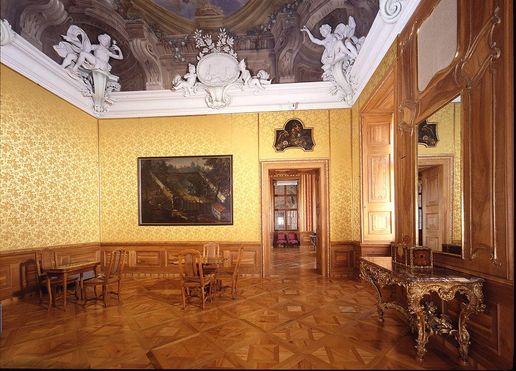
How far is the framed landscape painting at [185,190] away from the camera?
23.5 feet

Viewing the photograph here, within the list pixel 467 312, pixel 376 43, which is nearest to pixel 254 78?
pixel 376 43

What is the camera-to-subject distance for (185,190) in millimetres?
7203

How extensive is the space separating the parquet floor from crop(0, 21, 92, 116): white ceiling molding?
4.30 m

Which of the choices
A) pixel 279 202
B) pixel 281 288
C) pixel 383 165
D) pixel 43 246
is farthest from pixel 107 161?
pixel 279 202

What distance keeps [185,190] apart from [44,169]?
9.71 feet

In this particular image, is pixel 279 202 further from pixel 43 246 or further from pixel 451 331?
pixel 451 331

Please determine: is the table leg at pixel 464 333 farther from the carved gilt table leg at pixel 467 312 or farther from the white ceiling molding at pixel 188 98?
the white ceiling molding at pixel 188 98

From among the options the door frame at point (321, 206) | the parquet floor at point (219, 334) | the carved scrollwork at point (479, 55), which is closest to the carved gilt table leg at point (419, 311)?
the parquet floor at point (219, 334)

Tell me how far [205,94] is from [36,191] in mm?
4269

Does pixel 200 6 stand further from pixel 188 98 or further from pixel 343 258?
pixel 343 258

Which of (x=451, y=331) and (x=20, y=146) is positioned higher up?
(x=20, y=146)

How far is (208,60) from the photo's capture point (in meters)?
6.89

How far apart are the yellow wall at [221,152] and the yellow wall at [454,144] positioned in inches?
148

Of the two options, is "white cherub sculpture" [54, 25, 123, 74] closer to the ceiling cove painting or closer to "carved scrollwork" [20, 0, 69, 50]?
"carved scrollwork" [20, 0, 69, 50]
